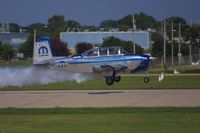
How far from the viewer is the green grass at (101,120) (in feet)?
57.8

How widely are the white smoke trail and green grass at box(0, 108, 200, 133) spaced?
1561 centimetres

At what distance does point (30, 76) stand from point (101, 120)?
21.6m

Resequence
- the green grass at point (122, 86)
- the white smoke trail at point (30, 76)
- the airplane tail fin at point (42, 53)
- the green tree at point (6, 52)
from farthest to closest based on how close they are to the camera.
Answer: the green tree at point (6, 52), the airplane tail fin at point (42, 53), the green grass at point (122, 86), the white smoke trail at point (30, 76)

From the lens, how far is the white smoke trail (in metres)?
40.6

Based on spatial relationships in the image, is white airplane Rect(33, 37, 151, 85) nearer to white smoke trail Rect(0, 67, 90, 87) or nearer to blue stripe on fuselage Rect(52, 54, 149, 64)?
blue stripe on fuselage Rect(52, 54, 149, 64)

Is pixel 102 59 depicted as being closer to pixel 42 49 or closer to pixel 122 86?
pixel 122 86

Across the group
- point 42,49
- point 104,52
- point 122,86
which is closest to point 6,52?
point 42,49

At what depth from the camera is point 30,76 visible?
135ft

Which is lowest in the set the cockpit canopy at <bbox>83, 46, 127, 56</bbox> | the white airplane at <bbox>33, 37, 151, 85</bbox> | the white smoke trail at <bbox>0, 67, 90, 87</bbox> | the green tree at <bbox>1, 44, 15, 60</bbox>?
the green tree at <bbox>1, 44, 15, 60</bbox>

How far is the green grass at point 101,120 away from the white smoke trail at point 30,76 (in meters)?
15.6

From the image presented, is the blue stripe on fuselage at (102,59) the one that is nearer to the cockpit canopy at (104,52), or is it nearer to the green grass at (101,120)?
the cockpit canopy at (104,52)

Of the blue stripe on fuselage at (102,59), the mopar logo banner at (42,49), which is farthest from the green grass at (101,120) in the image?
the mopar logo banner at (42,49)

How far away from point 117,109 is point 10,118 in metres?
5.01

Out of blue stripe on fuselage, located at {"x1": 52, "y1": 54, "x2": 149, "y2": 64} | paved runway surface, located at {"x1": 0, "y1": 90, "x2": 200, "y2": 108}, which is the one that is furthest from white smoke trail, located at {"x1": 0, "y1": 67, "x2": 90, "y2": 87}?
paved runway surface, located at {"x1": 0, "y1": 90, "x2": 200, "y2": 108}
